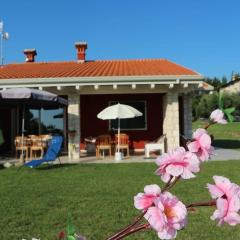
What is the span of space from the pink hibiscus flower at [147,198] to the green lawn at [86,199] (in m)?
4.29

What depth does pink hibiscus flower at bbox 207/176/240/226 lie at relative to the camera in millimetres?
1261

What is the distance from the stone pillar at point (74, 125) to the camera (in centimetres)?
1587

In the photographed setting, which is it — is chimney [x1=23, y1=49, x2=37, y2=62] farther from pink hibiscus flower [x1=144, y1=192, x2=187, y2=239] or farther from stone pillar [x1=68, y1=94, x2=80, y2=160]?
pink hibiscus flower [x1=144, y1=192, x2=187, y2=239]

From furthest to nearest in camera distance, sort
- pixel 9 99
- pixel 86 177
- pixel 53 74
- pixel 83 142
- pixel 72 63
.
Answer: pixel 72 63, pixel 83 142, pixel 53 74, pixel 9 99, pixel 86 177

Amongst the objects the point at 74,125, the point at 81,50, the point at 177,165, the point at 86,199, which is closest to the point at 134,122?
the point at 74,125

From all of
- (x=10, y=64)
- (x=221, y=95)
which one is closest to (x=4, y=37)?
(x=10, y=64)

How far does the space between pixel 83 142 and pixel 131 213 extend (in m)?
12.0

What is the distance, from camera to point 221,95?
169cm

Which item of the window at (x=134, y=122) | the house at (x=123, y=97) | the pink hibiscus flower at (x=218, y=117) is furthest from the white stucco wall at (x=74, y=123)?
the pink hibiscus flower at (x=218, y=117)

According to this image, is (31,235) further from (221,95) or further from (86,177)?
(86,177)

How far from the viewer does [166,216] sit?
4.21ft

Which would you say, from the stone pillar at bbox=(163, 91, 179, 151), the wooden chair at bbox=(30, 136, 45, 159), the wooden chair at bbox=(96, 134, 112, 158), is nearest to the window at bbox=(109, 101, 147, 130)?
the stone pillar at bbox=(163, 91, 179, 151)

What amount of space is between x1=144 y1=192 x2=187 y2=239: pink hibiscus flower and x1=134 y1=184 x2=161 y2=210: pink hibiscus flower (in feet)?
0.08

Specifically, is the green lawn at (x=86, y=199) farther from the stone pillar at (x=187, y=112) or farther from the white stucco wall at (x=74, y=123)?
the stone pillar at (x=187, y=112)
